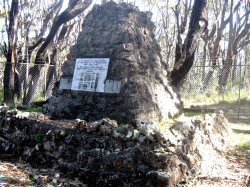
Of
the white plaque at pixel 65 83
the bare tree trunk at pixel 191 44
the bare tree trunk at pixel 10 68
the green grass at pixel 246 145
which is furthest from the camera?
the bare tree trunk at pixel 10 68

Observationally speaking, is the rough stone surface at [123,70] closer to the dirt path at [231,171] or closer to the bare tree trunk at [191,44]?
the bare tree trunk at [191,44]

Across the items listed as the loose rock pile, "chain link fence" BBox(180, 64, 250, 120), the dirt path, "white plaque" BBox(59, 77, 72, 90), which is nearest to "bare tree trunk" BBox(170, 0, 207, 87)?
the dirt path

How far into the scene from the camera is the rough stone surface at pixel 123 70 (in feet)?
19.0

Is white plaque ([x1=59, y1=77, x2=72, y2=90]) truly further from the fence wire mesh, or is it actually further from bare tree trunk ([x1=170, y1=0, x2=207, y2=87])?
the fence wire mesh

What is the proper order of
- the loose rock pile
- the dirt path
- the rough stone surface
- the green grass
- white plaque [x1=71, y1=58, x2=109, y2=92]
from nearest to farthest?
the loose rock pile
the dirt path
the rough stone surface
white plaque [x1=71, y1=58, x2=109, y2=92]
the green grass

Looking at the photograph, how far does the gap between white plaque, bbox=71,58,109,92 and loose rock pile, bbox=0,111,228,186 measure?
1.12 m

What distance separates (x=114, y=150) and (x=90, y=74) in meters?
2.14

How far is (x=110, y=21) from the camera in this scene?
6.50 m

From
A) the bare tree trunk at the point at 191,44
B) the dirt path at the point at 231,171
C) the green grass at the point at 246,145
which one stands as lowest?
the dirt path at the point at 231,171

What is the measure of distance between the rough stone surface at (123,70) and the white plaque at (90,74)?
0.37 ft

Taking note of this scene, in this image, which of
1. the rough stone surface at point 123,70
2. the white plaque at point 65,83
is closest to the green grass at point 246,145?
the rough stone surface at point 123,70

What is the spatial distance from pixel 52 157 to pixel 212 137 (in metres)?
3.05

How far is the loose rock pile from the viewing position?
4133 millimetres

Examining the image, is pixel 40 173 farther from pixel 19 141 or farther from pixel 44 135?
pixel 19 141
